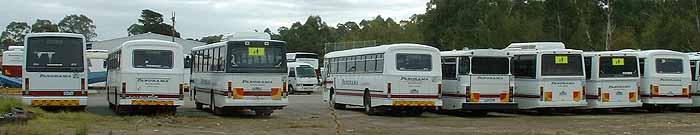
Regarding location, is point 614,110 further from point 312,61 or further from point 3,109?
point 312,61

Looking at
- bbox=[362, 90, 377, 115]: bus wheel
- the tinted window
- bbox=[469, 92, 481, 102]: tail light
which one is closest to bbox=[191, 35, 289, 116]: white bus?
bbox=[362, 90, 377, 115]: bus wheel

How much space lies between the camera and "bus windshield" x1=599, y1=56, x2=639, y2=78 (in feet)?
92.1

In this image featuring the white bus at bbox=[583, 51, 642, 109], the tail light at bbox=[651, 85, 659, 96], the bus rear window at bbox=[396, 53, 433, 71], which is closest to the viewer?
the bus rear window at bbox=[396, 53, 433, 71]

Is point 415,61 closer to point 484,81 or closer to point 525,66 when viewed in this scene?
point 484,81

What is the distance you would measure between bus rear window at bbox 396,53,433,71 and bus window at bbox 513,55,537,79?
3168 millimetres

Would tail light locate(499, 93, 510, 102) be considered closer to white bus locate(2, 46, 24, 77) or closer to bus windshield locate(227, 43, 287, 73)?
bus windshield locate(227, 43, 287, 73)

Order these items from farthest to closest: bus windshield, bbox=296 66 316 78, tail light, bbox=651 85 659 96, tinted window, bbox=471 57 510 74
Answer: bus windshield, bbox=296 66 316 78 < tail light, bbox=651 85 659 96 < tinted window, bbox=471 57 510 74

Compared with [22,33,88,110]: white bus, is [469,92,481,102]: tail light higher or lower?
lower

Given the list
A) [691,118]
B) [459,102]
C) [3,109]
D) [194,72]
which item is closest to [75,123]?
[3,109]

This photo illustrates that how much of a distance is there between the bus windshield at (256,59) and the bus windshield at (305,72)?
917 inches

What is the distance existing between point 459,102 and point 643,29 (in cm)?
3957

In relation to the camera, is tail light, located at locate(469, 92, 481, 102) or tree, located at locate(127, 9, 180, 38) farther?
tree, located at locate(127, 9, 180, 38)

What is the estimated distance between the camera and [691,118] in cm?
2638

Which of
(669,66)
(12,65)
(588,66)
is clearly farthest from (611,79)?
(12,65)
